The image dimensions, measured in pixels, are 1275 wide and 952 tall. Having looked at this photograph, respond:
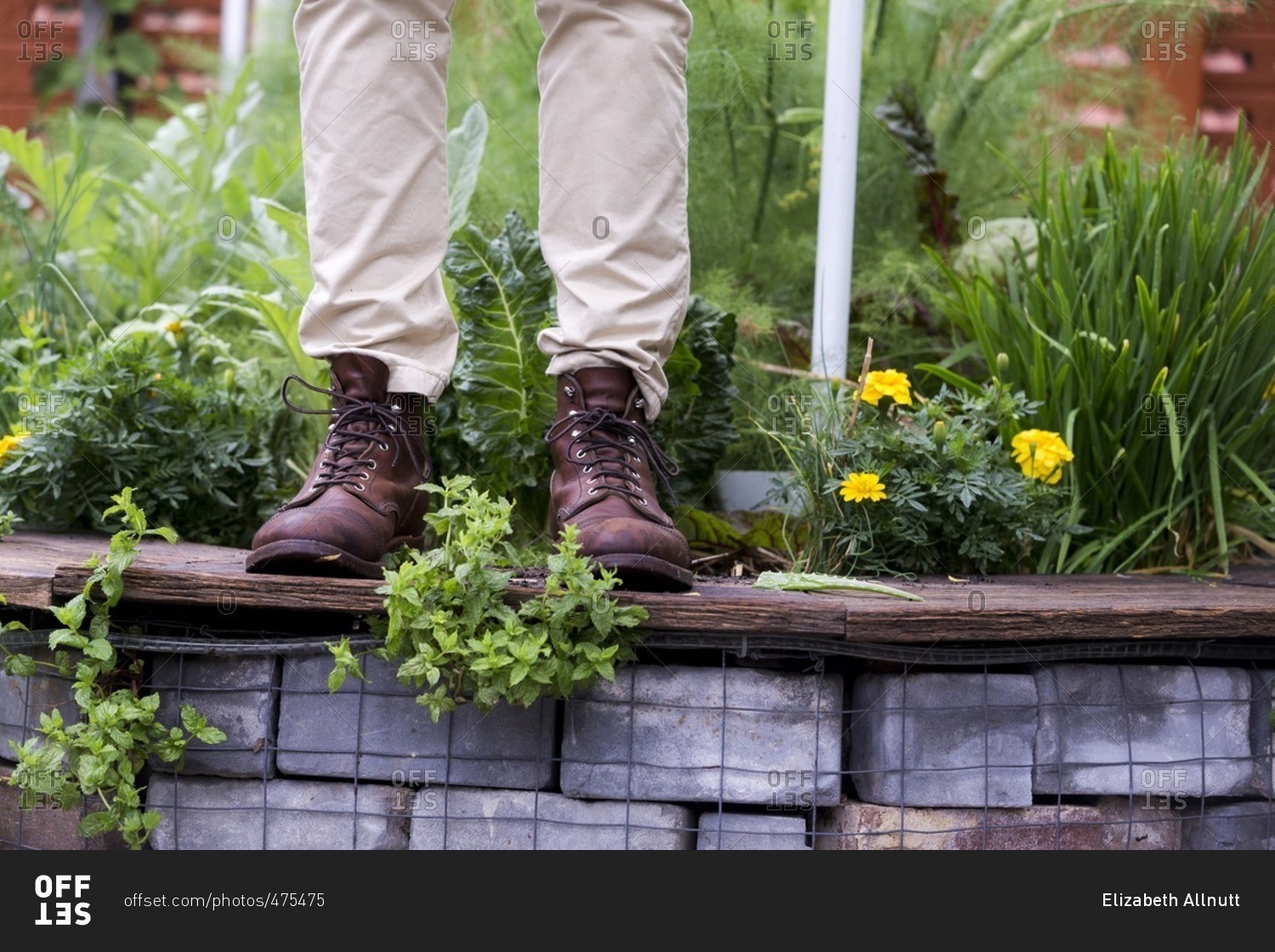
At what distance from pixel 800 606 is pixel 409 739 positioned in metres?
0.49

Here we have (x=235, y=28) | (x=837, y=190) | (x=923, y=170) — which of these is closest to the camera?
(x=837, y=190)

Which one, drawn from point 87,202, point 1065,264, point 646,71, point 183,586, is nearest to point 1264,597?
point 1065,264

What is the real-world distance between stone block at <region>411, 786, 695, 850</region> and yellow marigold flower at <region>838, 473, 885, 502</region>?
0.51 meters

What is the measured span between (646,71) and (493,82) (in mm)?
1720

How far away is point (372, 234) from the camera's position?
1.50 meters

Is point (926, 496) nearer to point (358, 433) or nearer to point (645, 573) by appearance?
point (645, 573)

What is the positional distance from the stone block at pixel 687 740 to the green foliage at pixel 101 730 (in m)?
0.45

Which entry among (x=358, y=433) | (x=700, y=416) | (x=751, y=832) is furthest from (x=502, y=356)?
(x=751, y=832)

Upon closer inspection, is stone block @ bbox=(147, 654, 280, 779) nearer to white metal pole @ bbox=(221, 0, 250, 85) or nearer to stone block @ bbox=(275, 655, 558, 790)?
stone block @ bbox=(275, 655, 558, 790)

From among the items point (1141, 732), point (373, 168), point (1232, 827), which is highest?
point (373, 168)

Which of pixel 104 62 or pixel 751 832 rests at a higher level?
pixel 104 62

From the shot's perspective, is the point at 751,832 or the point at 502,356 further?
the point at 502,356
